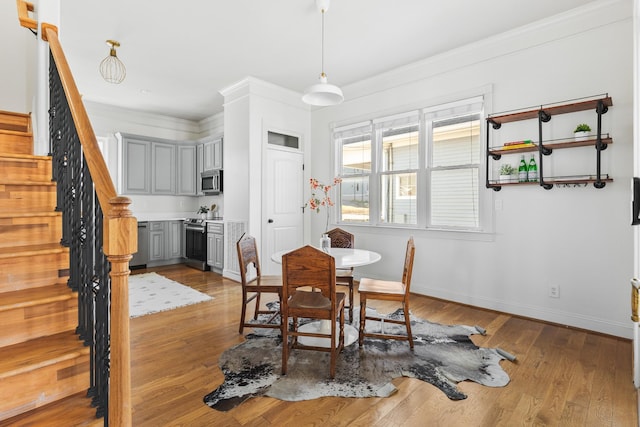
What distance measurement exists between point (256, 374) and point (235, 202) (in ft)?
10.9

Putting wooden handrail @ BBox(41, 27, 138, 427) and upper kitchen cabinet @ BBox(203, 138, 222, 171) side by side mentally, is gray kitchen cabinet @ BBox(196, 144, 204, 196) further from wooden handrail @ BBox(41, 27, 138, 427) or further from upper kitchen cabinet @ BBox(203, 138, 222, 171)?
wooden handrail @ BBox(41, 27, 138, 427)

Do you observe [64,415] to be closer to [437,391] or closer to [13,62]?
[437,391]

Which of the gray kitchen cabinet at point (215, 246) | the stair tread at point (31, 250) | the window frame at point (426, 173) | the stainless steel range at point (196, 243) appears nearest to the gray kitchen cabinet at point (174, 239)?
the stainless steel range at point (196, 243)

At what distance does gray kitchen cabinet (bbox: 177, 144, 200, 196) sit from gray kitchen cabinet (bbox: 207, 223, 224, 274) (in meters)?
1.27

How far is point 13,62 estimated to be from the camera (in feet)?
9.96

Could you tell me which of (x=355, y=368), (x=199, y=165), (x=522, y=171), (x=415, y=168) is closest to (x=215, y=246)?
(x=199, y=165)

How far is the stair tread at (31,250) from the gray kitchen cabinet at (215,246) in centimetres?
363

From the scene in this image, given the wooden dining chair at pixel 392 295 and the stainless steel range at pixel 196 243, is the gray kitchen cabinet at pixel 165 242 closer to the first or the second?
the stainless steel range at pixel 196 243

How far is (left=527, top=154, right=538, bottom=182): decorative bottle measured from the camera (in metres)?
3.32

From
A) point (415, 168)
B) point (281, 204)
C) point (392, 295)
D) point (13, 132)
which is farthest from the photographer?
point (281, 204)

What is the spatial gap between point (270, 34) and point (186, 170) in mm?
3857

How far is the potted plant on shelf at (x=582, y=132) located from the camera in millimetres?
Result: 2973

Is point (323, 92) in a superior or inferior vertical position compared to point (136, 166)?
superior

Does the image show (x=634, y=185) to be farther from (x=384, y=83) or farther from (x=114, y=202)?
(x=384, y=83)
